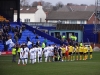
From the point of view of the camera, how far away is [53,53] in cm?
4228

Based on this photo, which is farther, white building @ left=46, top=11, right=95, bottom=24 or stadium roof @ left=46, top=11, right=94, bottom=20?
stadium roof @ left=46, top=11, right=94, bottom=20

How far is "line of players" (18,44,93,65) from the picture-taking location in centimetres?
3812

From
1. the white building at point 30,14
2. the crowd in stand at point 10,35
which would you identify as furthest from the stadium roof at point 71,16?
the crowd in stand at point 10,35

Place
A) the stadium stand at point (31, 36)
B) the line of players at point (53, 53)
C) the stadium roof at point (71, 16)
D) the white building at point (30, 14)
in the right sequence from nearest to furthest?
the line of players at point (53, 53), the stadium stand at point (31, 36), the stadium roof at point (71, 16), the white building at point (30, 14)

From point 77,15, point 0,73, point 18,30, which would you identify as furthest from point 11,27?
point 77,15

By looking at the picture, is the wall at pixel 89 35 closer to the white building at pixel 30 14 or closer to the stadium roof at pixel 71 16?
the stadium roof at pixel 71 16

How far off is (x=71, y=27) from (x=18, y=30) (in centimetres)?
1580

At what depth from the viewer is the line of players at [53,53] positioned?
125ft

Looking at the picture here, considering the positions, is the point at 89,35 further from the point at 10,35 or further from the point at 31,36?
the point at 10,35

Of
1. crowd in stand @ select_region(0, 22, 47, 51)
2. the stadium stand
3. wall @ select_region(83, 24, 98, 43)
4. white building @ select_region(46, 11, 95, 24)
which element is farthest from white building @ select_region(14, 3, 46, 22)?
crowd in stand @ select_region(0, 22, 47, 51)

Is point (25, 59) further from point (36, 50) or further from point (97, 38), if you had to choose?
point (97, 38)

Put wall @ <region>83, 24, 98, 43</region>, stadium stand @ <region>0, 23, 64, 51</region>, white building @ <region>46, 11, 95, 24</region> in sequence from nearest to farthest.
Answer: stadium stand @ <region>0, 23, 64, 51</region> → wall @ <region>83, 24, 98, 43</region> → white building @ <region>46, 11, 95, 24</region>

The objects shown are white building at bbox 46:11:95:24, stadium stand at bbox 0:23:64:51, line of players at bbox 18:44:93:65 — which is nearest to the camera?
line of players at bbox 18:44:93:65

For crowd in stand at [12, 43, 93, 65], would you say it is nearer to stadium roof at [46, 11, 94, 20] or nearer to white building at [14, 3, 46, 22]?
stadium roof at [46, 11, 94, 20]
